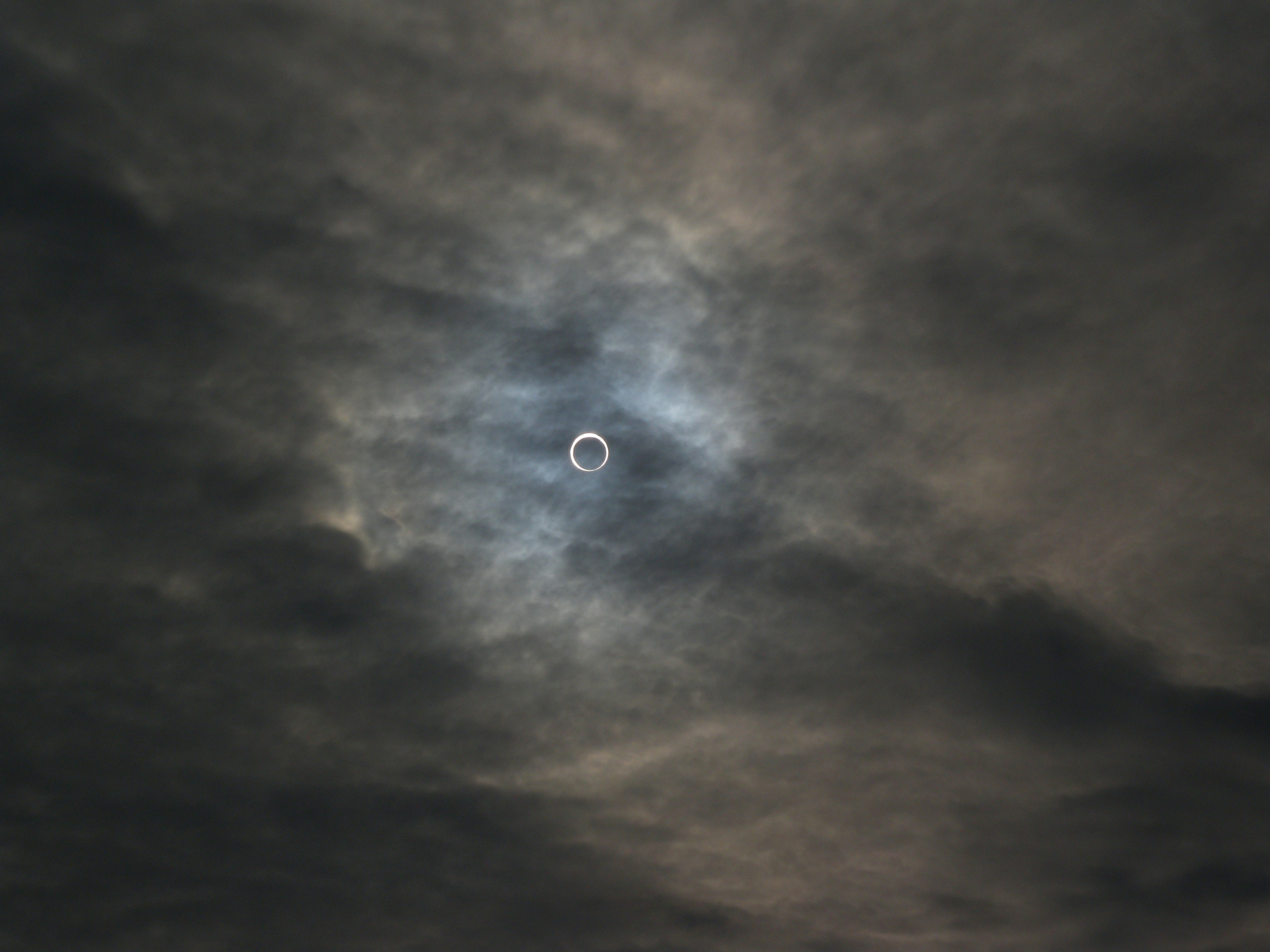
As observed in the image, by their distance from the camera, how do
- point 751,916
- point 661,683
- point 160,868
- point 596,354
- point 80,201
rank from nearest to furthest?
point 80,201 < point 596,354 < point 661,683 < point 160,868 < point 751,916

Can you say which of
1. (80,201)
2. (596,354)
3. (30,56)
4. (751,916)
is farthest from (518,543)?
(751,916)

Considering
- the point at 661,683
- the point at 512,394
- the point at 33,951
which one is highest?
the point at 512,394

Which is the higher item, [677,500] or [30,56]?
[30,56]

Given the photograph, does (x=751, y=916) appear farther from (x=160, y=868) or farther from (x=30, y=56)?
(x=30, y=56)

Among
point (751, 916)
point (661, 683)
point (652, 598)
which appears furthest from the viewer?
point (751, 916)

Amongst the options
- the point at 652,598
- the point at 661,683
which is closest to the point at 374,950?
the point at 661,683

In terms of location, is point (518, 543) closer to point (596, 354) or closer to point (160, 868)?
point (596, 354)

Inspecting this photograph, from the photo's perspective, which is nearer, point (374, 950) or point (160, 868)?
point (160, 868)
